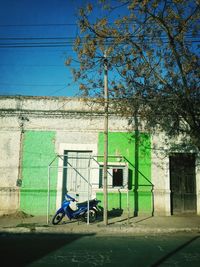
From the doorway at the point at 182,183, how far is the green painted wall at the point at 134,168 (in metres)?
1.24

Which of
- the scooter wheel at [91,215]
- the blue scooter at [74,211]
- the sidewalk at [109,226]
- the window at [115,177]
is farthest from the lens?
the window at [115,177]

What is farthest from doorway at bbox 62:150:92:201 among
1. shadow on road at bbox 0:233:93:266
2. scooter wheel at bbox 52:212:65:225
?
shadow on road at bbox 0:233:93:266

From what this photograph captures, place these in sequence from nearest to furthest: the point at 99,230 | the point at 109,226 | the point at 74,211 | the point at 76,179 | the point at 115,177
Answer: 1. the point at 99,230
2. the point at 109,226
3. the point at 74,211
4. the point at 115,177
5. the point at 76,179

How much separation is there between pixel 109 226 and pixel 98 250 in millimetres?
3245

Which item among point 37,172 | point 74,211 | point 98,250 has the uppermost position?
point 37,172

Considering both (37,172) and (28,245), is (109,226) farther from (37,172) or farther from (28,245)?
(37,172)

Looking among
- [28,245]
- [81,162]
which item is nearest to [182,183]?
[81,162]

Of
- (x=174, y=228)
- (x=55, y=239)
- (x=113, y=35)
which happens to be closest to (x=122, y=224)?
(x=174, y=228)

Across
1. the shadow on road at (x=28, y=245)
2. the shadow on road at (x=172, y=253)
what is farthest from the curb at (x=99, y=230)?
the shadow on road at (x=172, y=253)

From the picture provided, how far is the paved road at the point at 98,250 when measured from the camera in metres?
5.98

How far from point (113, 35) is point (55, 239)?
7606 millimetres

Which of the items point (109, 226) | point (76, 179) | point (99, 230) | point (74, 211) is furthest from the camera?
point (76, 179)

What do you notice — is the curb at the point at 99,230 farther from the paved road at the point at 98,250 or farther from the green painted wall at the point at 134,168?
the green painted wall at the point at 134,168

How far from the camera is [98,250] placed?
23.0ft
